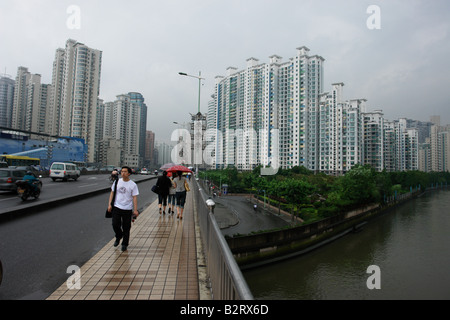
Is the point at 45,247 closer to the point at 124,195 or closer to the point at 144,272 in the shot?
the point at 124,195

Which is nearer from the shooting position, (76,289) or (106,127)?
(76,289)

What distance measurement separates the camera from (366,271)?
68.0 ft

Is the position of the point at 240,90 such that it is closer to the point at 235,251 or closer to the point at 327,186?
the point at 327,186

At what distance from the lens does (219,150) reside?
107250 mm

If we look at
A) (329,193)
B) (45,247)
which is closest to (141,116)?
Result: (329,193)

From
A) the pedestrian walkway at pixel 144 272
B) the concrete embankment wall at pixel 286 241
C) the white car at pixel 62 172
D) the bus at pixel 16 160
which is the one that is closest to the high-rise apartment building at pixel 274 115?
the concrete embankment wall at pixel 286 241

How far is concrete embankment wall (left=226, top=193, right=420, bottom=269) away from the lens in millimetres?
20906

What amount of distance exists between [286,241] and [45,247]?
21405 mm

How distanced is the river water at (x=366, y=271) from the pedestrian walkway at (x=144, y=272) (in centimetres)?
1327

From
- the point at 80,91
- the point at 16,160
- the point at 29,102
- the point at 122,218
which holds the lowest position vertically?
the point at 122,218

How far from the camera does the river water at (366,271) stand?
17453 mm

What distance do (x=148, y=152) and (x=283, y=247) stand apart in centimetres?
14306

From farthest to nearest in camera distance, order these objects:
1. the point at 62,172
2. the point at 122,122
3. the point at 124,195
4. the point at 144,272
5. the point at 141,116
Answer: the point at 141,116 → the point at 122,122 → the point at 62,172 → the point at 124,195 → the point at 144,272

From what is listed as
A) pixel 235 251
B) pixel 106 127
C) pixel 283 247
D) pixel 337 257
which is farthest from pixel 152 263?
pixel 106 127
